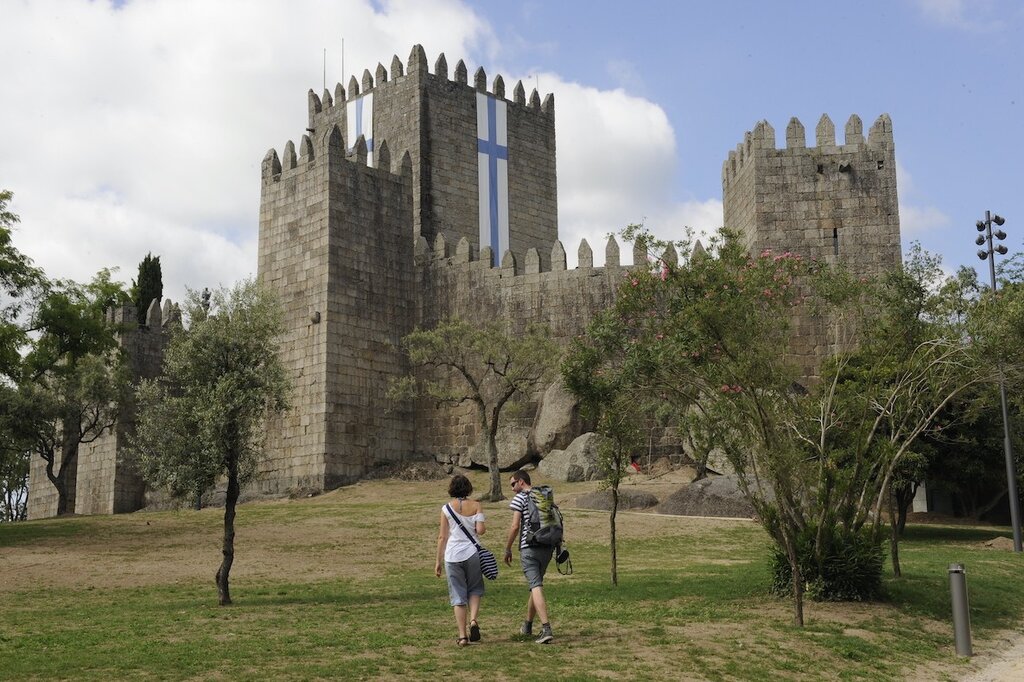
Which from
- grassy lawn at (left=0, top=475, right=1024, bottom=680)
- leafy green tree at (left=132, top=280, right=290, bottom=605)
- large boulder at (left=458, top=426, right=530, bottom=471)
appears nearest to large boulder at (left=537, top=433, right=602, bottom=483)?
large boulder at (left=458, top=426, right=530, bottom=471)

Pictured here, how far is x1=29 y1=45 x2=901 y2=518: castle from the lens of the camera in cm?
3691

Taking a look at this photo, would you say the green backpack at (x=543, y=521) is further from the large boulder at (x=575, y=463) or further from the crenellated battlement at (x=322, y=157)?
the crenellated battlement at (x=322, y=157)

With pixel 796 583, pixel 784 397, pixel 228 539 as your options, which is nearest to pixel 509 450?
pixel 228 539

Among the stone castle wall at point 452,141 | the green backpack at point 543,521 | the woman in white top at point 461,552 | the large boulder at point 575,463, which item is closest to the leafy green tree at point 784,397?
the green backpack at point 543,521

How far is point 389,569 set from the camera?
2095 cm

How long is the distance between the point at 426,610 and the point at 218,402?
4.44 metres

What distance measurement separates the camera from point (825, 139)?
37969 mm

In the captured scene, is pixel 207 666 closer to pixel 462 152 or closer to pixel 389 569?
pixel 389 569

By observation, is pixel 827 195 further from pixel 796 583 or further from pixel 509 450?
pixel 796 583

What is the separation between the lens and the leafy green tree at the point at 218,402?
1783cm

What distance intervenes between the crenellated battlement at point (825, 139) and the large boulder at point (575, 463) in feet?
34.4

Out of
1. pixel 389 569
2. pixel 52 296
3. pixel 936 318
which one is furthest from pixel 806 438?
pixel 52 296

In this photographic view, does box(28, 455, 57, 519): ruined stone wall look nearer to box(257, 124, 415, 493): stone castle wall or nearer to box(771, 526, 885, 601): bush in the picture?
box(257, 124, 415, 493): stone castle wall

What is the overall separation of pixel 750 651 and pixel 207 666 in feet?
18.5
